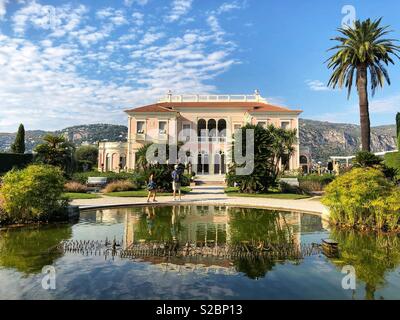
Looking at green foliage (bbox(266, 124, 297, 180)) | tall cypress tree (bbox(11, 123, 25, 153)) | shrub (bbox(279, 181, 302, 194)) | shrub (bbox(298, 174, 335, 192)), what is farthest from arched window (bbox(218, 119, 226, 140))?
tall cypress tree (bbox(11, 123, 25, 153))

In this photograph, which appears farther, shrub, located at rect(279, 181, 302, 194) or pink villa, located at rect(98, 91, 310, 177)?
pink villa, located at rect(98, 91, 310, 177)

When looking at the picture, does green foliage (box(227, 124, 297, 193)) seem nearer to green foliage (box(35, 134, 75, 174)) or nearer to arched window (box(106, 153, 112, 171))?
green foliage (box(35, 134, 75, 174))

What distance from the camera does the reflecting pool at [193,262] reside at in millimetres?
5055

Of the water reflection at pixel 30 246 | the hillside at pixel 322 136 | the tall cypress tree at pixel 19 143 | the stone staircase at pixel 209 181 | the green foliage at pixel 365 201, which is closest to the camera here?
the water reflection at pixel 30 246

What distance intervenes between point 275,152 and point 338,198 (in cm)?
1554

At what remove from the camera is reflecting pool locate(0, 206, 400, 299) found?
5055 mm

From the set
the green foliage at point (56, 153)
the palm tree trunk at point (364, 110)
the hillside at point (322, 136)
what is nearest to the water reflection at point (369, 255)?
the palm tree trunk at point (364, 110)

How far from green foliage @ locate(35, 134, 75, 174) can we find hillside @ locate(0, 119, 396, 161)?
10758 centimetres

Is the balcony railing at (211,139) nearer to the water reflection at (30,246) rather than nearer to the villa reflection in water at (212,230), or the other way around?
the villa reflection in water at (212,230)

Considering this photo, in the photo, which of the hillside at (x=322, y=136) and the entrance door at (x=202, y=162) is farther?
the hillside at (x=322, y=136)

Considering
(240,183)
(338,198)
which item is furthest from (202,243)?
(240,183)

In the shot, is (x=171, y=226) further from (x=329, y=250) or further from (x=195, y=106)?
(x=195, y=106)

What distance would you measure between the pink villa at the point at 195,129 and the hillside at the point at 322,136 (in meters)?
89.6

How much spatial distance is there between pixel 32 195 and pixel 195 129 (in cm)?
3614
